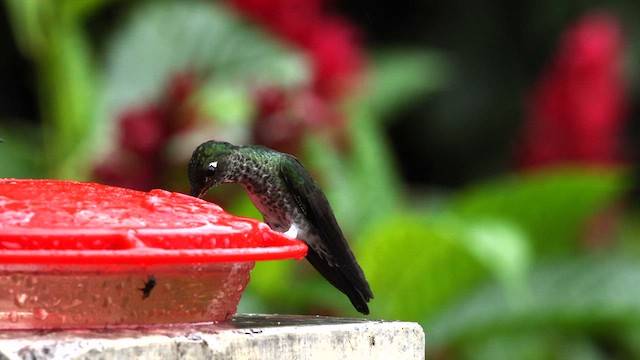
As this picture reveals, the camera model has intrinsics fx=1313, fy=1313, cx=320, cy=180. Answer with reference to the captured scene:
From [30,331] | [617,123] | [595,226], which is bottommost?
[595,226]

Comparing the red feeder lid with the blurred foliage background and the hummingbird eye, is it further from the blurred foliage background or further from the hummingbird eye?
the blurred foliage background

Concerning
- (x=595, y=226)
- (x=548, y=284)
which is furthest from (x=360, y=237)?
(x=595, y=226)

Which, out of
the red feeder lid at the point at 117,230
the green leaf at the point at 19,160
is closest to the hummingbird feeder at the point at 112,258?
the red feeder lid at the point at 117,230

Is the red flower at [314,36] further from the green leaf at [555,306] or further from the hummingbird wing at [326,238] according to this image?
the hummingbird wing at [326,238]

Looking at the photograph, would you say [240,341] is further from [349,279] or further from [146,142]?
[146,142]

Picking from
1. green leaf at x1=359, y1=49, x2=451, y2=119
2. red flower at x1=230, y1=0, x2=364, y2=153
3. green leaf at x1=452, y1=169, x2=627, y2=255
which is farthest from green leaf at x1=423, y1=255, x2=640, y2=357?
green leaf at x1=359, y1=49, x2=451, y2=119

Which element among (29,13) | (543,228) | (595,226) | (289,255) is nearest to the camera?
(289,255)

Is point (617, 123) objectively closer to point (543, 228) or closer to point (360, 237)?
point (543, 228)
